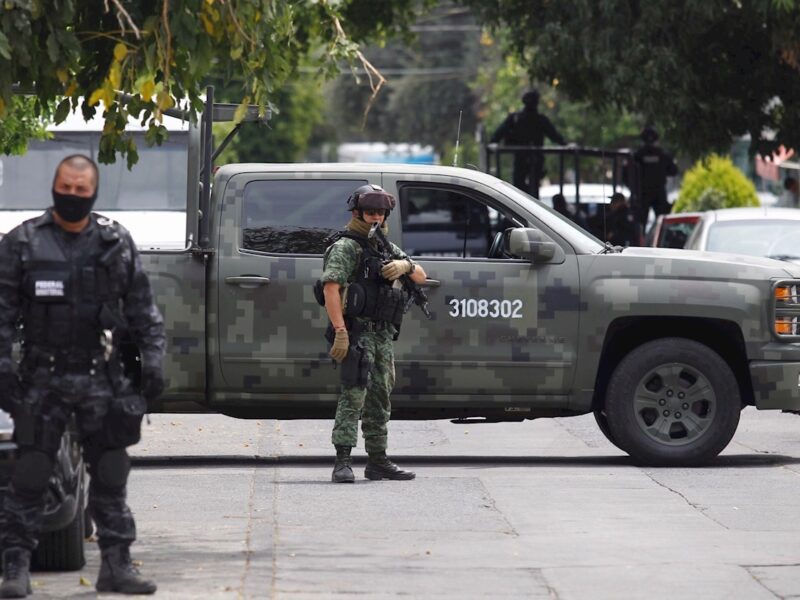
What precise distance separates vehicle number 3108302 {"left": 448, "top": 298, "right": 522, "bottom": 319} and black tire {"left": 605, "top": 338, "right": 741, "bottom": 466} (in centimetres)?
73

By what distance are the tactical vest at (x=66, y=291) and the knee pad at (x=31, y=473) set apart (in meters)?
0.40

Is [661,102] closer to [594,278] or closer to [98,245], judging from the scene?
[594,278]

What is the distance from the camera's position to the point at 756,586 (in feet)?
23.4

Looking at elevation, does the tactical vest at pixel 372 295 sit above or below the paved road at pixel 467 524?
above

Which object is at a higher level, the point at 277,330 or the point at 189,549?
the point at 277,330

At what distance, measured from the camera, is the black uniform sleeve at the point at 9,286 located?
6.59 meters

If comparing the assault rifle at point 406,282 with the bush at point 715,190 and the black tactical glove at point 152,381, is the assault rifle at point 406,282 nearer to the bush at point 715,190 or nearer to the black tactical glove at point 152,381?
the black tactical glove at point 152,381

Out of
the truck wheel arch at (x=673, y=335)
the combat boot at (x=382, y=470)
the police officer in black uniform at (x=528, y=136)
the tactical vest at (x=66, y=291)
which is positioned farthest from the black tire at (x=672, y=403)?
the police officer in black uniform at (x=528, y=136)

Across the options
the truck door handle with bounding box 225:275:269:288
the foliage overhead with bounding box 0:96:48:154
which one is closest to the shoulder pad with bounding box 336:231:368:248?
the truck door handle with bounding box 225:275:269:288

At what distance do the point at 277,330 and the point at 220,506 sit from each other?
1670 mm

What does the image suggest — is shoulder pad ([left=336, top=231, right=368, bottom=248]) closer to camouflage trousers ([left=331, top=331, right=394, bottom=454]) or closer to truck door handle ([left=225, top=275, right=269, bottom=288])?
camouflage trousers ([left=331, top=331, right=394, bottom=454])

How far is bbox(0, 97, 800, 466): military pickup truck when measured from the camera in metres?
10.6

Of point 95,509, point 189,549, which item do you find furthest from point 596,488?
point 95,509

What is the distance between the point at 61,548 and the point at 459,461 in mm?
4603
